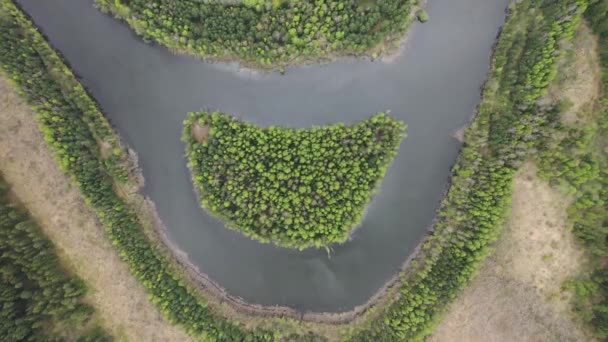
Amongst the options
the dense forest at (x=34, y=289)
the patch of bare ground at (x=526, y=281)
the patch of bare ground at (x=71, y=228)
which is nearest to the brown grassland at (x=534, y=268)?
the patch of bare ground at (x=526, y=281)

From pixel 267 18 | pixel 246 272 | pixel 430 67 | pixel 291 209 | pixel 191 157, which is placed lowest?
pixel 246 272

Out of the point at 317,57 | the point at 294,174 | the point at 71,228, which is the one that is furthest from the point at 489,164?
the point at 71,228

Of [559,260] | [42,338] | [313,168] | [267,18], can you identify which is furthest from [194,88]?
[559,260]

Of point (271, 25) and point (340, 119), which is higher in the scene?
point (271, 25)

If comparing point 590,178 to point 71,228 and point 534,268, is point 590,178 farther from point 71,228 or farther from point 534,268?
point 71,228

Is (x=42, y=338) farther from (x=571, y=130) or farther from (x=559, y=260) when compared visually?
(x=571, y=130)
